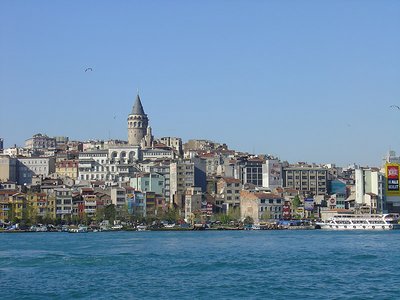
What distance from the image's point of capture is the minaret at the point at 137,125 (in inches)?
3489

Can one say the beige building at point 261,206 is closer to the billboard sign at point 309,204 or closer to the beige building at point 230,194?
the beige building at point 230,194

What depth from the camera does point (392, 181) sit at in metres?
67.8

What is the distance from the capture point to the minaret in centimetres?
8862

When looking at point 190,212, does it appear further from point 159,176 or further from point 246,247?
point 246,247

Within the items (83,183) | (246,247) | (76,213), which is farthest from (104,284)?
(83,183)

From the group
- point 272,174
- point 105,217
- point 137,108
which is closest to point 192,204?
point 105,217

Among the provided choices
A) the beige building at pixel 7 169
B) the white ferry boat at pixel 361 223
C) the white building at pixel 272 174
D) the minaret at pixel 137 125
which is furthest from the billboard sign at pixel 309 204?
the minaret at pixel 137 125

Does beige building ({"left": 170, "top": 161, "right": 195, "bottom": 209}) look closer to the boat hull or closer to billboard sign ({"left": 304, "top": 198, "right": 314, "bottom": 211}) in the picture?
billboard sign ({"left": 304, "top": 198, "right": 314, "bottom": 211})

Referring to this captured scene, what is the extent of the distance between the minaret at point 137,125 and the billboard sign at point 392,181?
94.0 feet

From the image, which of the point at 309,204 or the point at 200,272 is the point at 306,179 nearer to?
the point at 309,204

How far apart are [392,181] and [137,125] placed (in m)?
29.4

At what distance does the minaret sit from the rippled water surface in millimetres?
53958

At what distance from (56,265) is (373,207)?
42288 millimetres

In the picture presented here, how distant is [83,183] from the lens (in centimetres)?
6894
